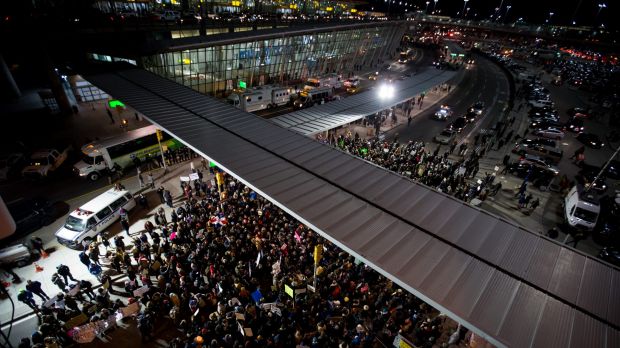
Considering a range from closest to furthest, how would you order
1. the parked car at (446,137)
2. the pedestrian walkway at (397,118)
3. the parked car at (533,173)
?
the parked car at (533,173) → the parked car at (446,137) → the pedestrian walkway at (397,118)

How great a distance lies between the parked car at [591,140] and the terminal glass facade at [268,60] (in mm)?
37416

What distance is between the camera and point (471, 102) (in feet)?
143

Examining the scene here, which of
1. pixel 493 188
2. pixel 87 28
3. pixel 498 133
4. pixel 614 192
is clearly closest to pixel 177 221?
pixel 493 188

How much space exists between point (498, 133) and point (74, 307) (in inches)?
1391

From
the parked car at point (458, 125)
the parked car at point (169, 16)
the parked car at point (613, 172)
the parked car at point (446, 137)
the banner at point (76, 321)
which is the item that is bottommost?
the banner at point (76, 321)

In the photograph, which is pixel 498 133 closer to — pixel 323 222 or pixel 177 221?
pixel 323 222

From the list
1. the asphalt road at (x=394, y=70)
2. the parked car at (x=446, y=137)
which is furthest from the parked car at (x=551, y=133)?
the asphalt road at (x=394, y=70)

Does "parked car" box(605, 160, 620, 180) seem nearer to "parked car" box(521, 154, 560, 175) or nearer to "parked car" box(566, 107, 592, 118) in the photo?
"parked car" box(521, 154, 560, 175)

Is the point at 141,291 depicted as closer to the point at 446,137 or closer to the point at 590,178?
the point at 446,137

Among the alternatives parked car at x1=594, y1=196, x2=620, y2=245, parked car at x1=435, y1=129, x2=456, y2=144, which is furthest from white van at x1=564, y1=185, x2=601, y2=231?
parked car at x1=435, y1=129, x2=456, y2=144

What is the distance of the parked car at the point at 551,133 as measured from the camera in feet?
101

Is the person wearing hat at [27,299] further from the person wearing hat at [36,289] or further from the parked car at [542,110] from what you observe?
the parked car at [542,110]

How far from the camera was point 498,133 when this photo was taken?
2903cm

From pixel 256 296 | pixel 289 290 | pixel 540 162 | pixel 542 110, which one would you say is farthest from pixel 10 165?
pixel 542 110
